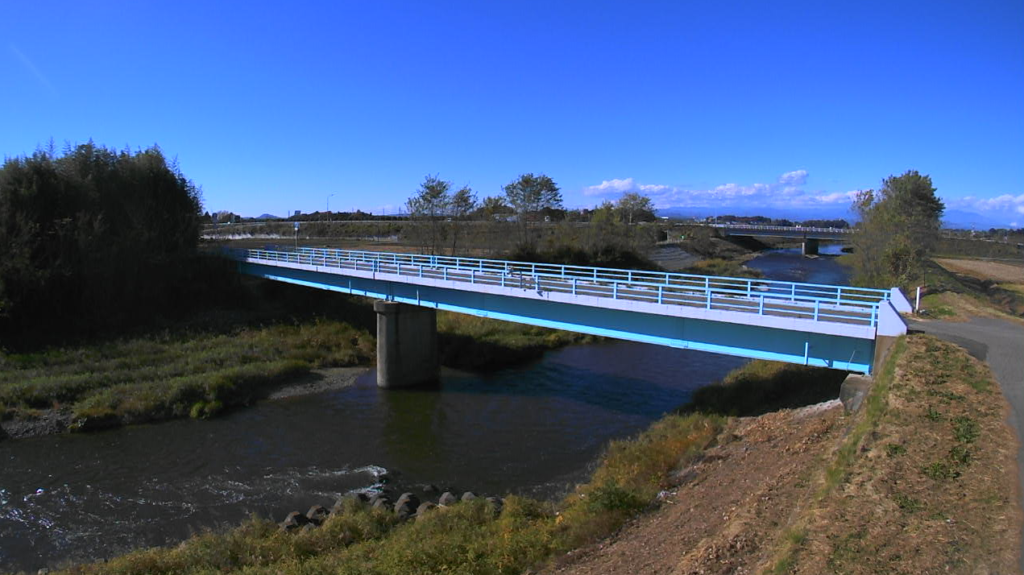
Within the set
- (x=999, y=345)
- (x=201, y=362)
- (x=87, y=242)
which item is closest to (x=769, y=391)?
(x=999, y=345)

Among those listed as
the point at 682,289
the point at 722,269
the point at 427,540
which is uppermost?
the point at 682,289

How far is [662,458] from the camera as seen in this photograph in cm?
1619

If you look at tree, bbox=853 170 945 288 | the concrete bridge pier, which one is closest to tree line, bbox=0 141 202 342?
the concrete bridge pier

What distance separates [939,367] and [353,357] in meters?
27.7

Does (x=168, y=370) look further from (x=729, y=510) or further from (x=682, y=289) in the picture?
(x=729, y=510)

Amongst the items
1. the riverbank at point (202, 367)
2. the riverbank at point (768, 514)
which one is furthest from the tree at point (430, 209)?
the riverbank at point (768, 514)

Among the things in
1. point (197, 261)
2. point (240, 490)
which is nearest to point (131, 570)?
point (240, 490)

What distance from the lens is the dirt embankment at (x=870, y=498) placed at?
728cm

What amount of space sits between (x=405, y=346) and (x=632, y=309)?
1346 cm

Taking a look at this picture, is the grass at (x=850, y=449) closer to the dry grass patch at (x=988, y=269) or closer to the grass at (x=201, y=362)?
the grass at (x=201, y=362)

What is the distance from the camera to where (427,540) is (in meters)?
12.0

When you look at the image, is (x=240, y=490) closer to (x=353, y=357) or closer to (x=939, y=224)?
(x=353, y=357)

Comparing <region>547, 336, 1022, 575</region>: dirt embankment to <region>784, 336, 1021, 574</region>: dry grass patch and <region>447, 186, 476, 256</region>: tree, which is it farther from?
<region>447, 186, 476, 256</region>: tree

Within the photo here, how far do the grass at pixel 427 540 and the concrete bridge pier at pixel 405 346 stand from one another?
13434 millimetres
